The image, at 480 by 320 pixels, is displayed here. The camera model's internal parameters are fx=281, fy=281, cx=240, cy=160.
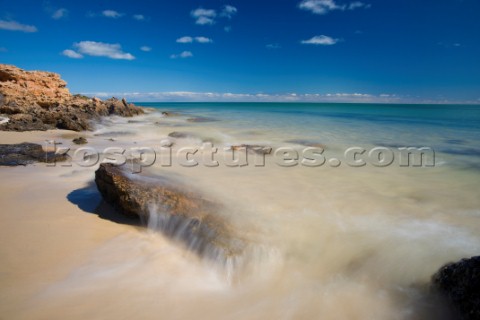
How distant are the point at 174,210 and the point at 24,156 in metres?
4.38

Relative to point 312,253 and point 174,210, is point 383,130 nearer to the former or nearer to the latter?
point 312,253

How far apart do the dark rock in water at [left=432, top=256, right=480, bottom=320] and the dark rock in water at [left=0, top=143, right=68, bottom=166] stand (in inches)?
256

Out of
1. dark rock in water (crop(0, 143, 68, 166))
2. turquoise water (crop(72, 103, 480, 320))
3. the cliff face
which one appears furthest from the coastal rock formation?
the cliff face

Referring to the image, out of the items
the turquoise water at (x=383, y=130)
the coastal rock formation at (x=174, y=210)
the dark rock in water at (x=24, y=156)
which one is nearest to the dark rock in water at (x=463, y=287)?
the coastal rock formation at (x=174, y=210)

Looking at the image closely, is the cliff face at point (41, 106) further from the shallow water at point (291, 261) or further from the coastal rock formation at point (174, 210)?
the shallow water at point (291, 261)

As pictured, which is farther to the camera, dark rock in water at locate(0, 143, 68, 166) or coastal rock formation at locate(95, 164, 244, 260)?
dark rock in water at locate(0, 143, 68, 166)

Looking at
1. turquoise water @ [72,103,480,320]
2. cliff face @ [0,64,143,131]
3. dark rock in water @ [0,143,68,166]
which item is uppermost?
cliff face @ [0,64,143,131]

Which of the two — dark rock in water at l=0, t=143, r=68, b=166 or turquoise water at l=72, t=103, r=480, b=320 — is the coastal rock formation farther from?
dark rock in water at l=0, t=143, r=68, b=166

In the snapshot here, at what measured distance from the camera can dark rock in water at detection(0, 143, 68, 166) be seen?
540cm

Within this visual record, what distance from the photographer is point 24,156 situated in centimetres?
570

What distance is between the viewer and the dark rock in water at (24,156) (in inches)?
213

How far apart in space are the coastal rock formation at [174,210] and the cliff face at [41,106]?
845cm

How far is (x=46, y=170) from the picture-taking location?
5160mm

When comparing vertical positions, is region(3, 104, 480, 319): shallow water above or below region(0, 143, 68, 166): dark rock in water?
below
